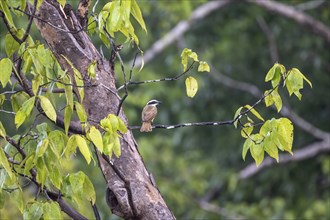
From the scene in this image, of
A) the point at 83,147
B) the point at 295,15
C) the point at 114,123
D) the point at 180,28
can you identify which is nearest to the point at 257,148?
the point at 114,123

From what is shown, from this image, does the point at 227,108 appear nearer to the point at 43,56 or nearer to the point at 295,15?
the point at 295,15

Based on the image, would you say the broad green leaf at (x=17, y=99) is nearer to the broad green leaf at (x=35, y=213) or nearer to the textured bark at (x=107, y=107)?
the textured bark at (x=107, y=107)

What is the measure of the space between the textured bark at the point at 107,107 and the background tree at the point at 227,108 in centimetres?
468

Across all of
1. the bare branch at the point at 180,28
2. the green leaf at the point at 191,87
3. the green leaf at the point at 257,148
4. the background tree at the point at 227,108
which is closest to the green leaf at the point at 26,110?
the green leaf at the point at 191,87

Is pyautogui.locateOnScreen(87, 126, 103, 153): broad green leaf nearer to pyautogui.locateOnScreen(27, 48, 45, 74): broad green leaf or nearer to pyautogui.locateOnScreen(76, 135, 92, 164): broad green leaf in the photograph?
pyautogui.locateOnScreen(76, 135, 92, 164): broad green leaf

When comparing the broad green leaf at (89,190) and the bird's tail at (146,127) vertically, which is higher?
the bird's tail at (146,127)

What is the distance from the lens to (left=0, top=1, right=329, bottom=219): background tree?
940cm

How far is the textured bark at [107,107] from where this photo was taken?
3.42 meters

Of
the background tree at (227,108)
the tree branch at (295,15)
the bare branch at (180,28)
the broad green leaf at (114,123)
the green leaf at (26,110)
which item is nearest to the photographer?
the green leaf at (26,110)

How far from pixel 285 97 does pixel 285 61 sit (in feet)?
1.89

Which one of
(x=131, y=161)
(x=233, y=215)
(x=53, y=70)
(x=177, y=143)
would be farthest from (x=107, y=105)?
(x=177, y=143)

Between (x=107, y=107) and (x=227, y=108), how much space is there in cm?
767

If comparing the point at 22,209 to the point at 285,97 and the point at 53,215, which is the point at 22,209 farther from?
the point at 285,97

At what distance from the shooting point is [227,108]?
11.2m
